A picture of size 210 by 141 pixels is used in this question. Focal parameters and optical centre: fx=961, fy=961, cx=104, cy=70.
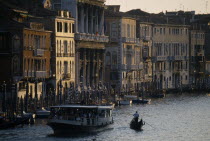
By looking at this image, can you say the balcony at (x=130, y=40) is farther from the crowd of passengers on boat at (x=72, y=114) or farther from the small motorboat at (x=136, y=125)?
the crowd of passengers on boat at (x=72, y=114)

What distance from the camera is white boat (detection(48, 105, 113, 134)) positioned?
57969 mm

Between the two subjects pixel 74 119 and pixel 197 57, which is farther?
pixel 197 57

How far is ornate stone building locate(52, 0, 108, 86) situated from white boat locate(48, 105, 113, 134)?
2308 centimetres

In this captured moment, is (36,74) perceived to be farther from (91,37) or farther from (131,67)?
(131,67)

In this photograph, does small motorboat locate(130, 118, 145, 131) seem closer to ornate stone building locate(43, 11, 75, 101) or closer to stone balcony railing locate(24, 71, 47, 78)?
stone balcony railing locate(24, 71, 47, 78)

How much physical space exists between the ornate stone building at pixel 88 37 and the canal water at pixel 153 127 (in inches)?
226

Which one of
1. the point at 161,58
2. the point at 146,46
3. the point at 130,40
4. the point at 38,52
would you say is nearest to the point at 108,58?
the point at 130,40

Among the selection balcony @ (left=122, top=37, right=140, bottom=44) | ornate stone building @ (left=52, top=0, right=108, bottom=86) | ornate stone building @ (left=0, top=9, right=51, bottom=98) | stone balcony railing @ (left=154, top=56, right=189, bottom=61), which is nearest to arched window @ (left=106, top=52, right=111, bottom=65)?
balcony @ (left=122, top=37, right=140, bottom=44)

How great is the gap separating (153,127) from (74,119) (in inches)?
336

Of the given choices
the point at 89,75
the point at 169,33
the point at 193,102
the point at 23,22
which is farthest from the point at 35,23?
the point at 169,33

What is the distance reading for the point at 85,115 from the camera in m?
59.5

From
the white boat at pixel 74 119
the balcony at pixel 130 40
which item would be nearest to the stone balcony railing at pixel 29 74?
the white boat at pixel 74 119

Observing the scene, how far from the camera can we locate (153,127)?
214ft

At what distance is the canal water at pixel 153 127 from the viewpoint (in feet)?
189
